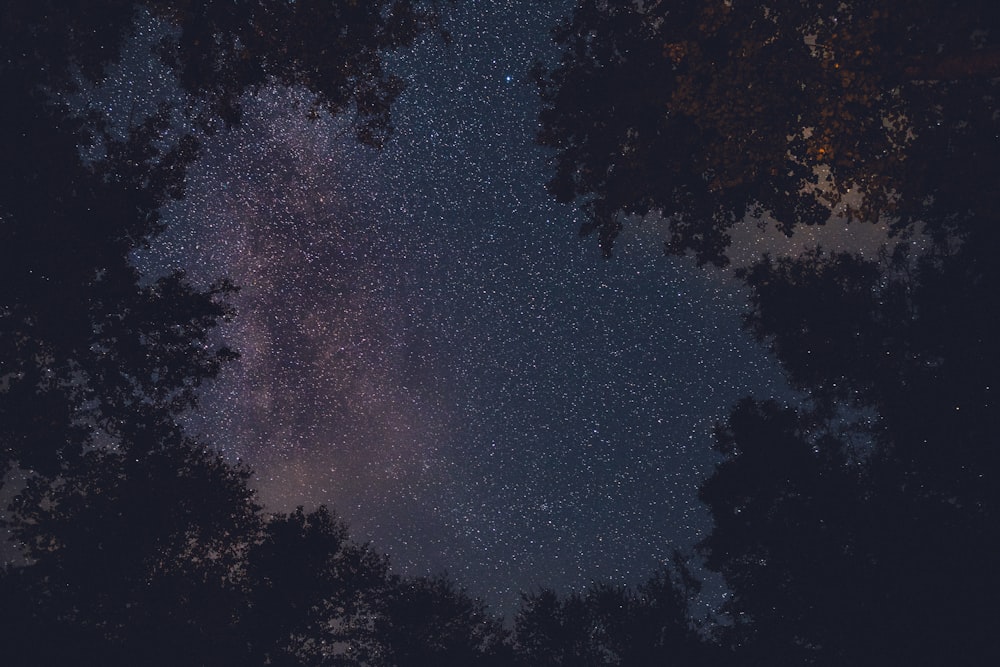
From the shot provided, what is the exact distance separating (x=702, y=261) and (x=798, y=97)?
18.4ft

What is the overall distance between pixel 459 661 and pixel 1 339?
19.1 m

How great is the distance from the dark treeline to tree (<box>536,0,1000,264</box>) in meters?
0.05

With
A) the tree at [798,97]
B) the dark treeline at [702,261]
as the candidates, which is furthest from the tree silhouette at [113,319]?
the tree at [798,97]

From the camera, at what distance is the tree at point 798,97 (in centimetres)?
949

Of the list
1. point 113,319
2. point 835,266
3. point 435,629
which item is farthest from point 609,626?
point 113,319

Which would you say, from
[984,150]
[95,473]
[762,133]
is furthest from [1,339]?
[984,150]

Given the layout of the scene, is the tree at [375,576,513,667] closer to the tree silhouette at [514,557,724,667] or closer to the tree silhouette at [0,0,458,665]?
the tree silhouette at [514,557,724,667]

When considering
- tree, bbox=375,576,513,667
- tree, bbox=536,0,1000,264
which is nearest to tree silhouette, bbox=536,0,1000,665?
tree, bbox=536,0,1000,264

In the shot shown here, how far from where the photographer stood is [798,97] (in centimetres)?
983

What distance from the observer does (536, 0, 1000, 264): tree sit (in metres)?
9.49

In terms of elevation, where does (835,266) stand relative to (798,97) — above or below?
above

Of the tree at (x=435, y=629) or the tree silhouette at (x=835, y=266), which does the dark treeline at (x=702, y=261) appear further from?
the tree at (x=435, y=629)

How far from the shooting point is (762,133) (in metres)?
10.4

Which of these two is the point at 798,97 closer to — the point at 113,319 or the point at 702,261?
the point at 702,261
